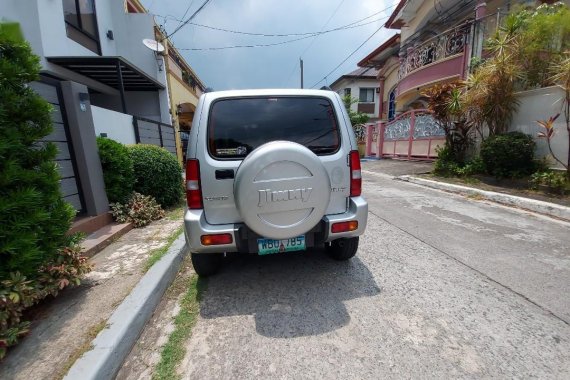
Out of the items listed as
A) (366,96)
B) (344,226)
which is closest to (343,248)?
(344,226)

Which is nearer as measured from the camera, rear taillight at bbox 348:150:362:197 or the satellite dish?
rear taillight at bbox 348:150:362:197

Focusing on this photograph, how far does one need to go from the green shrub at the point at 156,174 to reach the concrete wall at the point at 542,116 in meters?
8.17

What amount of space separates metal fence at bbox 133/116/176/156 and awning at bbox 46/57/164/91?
1137 millimetres

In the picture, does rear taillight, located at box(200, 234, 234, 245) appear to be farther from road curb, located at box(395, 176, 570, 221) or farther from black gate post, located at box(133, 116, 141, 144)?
black gate post, located at box(133, 116, 141, 144)

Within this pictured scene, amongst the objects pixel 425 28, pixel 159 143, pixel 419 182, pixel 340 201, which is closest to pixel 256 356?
pixel 340 201

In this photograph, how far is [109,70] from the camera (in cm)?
850

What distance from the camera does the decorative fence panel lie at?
11312mm

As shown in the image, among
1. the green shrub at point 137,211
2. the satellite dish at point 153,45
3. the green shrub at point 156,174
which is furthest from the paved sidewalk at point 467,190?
the satellite dish at point 153,45

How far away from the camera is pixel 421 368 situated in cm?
186

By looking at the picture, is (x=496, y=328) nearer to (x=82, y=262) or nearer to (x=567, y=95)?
(x=82, y=262)

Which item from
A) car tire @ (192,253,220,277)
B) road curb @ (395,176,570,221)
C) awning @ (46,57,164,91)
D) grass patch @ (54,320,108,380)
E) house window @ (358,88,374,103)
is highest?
house window @ (358,88,374,103)

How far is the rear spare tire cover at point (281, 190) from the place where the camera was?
2383mm

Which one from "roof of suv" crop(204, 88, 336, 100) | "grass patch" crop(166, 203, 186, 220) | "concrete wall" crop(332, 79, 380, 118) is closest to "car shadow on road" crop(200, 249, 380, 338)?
Answer: "roof of suv" crop(204, 88, 336, 100)

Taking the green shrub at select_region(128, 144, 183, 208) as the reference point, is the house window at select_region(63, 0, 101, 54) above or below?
above
